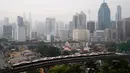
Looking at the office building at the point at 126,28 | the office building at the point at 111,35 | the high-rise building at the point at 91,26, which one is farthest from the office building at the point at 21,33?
the office building at the point at 126,28

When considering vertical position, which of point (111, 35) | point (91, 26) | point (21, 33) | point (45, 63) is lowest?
point (45, 63)

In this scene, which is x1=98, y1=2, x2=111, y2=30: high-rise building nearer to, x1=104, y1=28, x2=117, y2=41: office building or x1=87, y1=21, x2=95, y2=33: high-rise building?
x1=87, y1=21, x2=95, y2=33: high-rise building

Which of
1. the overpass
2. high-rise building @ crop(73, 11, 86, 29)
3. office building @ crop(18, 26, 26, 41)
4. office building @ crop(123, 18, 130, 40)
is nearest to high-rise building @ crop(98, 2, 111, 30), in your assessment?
high-rise building @ crop(73, 11, 86, 29)

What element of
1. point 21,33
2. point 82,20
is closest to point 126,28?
point 82,20

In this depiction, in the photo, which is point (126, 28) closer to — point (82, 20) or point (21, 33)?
point (82, 20)

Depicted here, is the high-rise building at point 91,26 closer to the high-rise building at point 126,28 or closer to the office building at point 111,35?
the office building at point 111,35

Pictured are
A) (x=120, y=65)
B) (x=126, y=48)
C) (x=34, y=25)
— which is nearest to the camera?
(x=120, y=65)

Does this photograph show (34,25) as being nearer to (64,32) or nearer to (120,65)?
(64,32)

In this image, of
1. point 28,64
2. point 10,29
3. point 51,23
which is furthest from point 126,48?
point 51,23
